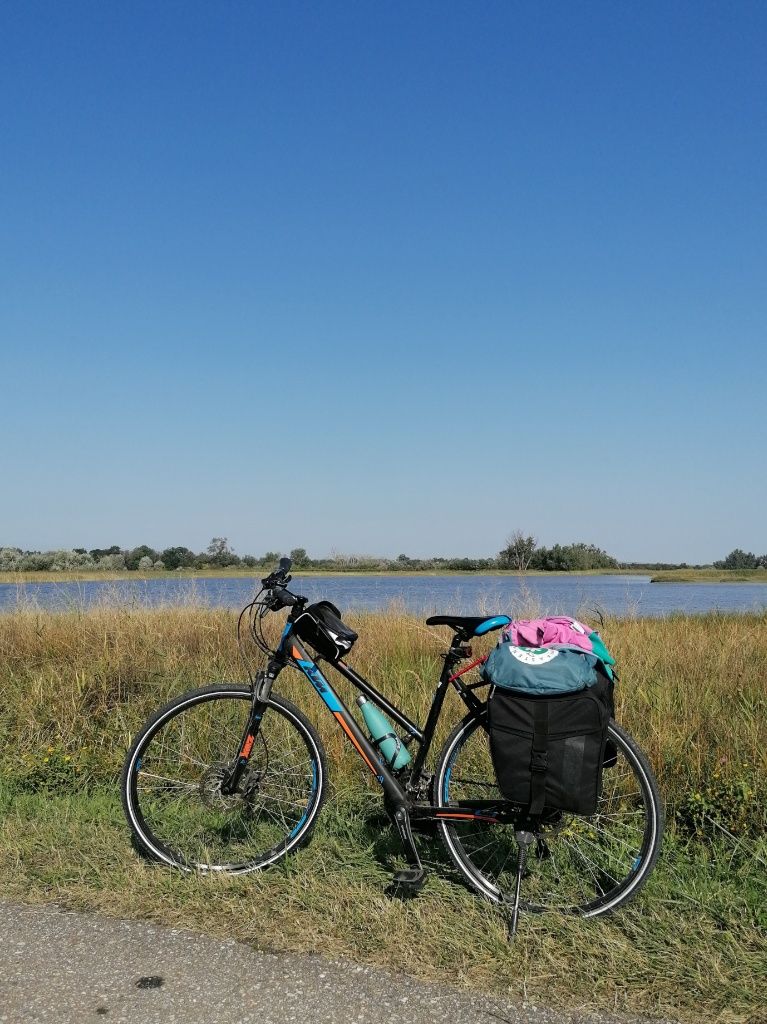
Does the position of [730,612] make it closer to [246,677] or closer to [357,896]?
[246,677]

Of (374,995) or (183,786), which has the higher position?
(183,786)

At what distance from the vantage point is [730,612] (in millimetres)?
16609

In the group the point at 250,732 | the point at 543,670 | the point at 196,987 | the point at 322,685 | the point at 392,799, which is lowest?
the point at 196,987

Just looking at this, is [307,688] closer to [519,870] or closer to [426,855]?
[426,855]

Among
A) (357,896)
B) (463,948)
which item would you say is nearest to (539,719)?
(463,948)

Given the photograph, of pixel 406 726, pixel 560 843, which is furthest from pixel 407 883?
pixel 560 843

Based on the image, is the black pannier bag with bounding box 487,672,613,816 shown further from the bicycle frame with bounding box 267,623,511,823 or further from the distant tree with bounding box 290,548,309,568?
the distant tree with bounding box 290,548,309,568

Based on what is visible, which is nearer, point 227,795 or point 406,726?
point 406,726

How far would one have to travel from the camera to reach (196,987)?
2.97m

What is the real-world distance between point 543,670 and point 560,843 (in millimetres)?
1072

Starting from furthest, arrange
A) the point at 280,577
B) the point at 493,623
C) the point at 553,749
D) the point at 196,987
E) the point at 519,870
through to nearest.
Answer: the point at 280,577
the point at 493,623
the point at 519,870
the point at 553,749
the point at 196,987

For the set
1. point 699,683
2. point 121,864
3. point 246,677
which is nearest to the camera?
point 121,864

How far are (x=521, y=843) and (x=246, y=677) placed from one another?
402cm

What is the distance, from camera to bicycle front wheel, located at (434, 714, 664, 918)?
3.53 m
